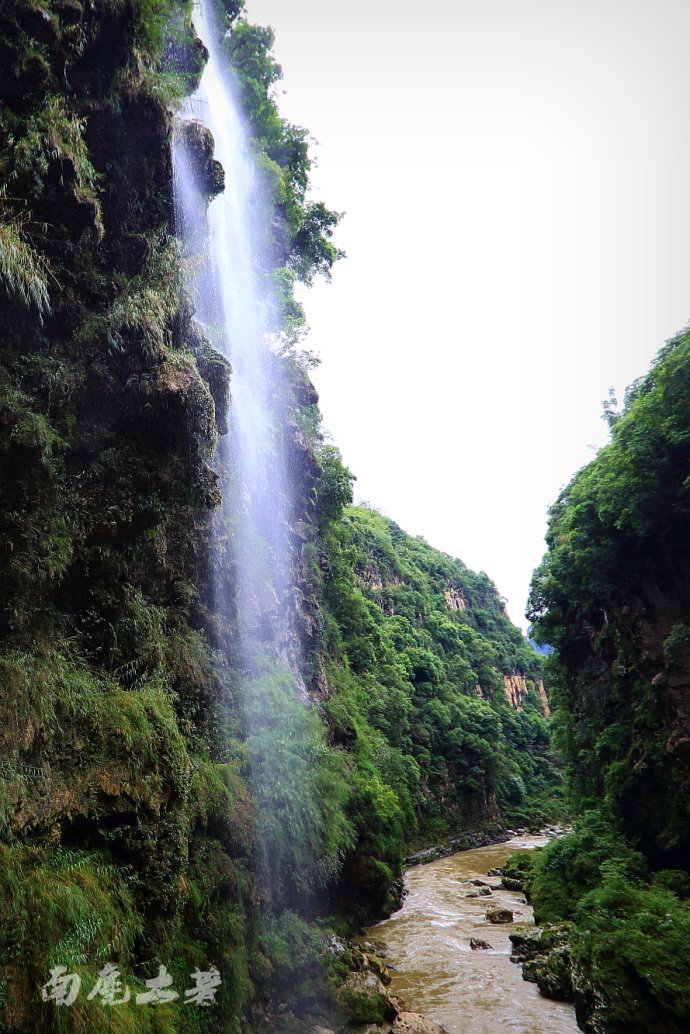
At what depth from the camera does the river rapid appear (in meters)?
11.2

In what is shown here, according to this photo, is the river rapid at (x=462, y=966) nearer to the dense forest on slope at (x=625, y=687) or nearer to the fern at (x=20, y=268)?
the dense forest on slope at (x=625, y=687)

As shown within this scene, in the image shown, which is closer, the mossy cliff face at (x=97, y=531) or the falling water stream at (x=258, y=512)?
the mossy cliff face at (x=97, y=531)

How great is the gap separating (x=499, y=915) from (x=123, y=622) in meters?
18.3

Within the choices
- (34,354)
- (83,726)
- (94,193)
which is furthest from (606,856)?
(94,193)

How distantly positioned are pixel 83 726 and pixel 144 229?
862 cm

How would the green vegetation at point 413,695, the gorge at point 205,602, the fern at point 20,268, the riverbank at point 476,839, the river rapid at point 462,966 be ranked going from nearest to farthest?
1. the fern at point 20,268
2. the gorge at point 205,602
3. the river rapid at point 462,966
4. the green vegetation at point 413,695
5. the riverbank at point 476,839

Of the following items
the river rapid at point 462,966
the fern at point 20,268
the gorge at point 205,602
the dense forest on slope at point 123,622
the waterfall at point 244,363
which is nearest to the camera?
the dense forest on slope at point 123,622

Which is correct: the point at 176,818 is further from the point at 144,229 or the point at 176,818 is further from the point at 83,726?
the point at 144,229

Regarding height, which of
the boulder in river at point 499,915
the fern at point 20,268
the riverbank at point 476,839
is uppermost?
the fern at point 20,268

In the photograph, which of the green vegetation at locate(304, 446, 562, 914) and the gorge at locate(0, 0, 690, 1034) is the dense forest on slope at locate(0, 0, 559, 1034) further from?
the green vegetation at locate(304, 446, 562, 914)

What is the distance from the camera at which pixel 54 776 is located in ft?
22.6

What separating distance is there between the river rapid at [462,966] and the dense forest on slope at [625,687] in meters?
1.35

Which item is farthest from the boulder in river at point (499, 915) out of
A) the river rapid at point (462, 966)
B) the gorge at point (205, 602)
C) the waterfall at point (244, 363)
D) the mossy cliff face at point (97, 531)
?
the waterfall at point (244, 363)

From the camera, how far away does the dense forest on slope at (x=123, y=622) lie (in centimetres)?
655
